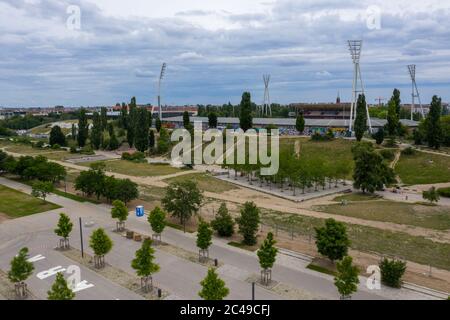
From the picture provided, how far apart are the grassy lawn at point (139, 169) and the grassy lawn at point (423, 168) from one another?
37.0m

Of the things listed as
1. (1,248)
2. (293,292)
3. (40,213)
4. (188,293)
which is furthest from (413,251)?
(40,213)

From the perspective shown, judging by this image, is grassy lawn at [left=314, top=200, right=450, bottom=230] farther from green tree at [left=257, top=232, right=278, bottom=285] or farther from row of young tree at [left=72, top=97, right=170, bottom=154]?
row of young tree at [left=72, top=97, right=170, bottom=154]

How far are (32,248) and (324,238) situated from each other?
2309 cm

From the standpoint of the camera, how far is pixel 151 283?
958 inches

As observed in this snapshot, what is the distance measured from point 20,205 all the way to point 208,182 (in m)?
25.0

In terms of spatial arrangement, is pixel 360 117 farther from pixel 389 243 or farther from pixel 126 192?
pixel 126 192

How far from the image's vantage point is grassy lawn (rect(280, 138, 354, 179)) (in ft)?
221

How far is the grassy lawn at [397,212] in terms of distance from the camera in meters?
37.9

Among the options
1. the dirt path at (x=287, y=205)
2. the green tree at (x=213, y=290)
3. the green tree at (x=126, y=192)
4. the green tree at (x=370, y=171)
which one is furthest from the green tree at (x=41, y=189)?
the green tree at (x=370, y=171)

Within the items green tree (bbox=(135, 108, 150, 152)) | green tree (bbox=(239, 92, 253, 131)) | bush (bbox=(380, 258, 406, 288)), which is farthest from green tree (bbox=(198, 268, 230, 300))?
green tree (bbox=(135, 108, 150, 152))

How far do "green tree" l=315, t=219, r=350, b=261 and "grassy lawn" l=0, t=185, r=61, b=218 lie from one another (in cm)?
3065

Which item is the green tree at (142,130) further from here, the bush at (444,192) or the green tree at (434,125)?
the bush at (444,192)

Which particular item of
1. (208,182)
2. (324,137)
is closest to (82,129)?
(208,182)

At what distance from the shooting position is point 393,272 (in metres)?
24.1
